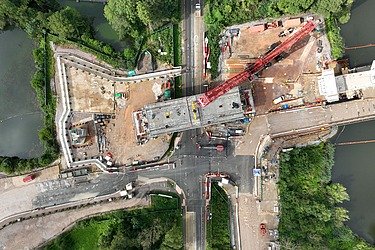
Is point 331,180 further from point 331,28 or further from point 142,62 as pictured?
point 142,62

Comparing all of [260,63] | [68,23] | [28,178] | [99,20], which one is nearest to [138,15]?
[99,20]

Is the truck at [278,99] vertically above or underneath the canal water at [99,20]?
underneath

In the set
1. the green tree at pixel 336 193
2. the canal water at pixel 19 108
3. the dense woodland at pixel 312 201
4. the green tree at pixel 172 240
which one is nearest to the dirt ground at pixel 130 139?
the green tree at pixel 172 240

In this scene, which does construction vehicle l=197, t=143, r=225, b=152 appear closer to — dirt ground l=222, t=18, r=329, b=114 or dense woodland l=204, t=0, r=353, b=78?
dirt ground l=222, t=18, r=329, b=114

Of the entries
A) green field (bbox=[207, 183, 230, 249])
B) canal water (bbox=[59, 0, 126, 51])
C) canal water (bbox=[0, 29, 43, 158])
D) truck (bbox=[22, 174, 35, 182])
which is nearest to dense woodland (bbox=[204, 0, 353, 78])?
canal water (bbox=[59, 0, 126, 51])

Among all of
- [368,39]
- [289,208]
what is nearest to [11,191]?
[289,208]

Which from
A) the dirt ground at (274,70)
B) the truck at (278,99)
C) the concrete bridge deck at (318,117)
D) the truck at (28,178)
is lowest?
the truck at (28,178)

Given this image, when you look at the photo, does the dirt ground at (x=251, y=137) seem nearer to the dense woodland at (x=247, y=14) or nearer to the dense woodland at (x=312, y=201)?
the dense woodland at (x=312, y=201)
